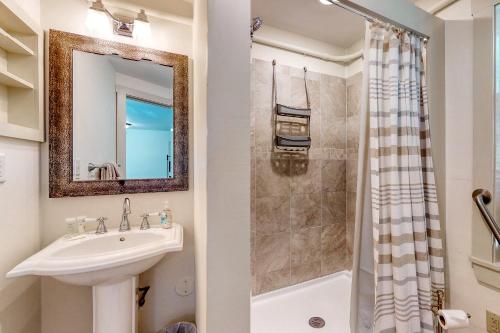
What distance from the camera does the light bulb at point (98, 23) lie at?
1.29 m

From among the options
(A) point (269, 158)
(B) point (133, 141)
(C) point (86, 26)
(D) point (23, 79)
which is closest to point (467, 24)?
(A) point (269, 158)

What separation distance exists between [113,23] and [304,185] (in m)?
1.87

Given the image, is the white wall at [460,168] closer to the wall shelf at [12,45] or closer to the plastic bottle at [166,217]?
the plastic bottle at [166,217]

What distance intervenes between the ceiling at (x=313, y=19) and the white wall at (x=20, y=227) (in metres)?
1.46

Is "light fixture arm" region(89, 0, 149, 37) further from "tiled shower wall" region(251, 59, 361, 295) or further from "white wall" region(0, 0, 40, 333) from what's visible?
"tiled shower wall" region(251, 59, 361, 295)

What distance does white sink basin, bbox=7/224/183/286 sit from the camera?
900mm

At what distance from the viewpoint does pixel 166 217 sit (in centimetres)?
139

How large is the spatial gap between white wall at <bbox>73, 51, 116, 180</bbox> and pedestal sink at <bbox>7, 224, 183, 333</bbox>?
1.34 ft

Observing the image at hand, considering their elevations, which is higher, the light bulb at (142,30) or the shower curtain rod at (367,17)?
the light bulb at (142,30)

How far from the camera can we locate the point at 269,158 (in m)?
1.91

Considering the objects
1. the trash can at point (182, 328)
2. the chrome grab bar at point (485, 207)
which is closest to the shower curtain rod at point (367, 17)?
the chrome grab bar at point (485, 207)

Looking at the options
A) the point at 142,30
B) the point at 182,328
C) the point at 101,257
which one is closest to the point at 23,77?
the point at 142,30

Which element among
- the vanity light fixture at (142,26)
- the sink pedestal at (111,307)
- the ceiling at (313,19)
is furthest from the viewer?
the ceiling at (313,19)

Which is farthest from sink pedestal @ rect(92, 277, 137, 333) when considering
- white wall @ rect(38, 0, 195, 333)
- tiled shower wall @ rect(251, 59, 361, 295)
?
tiled shower wall @ rect(251, 59, 361, 295)
